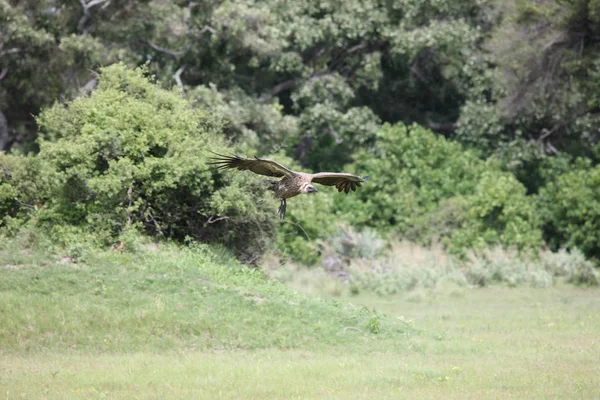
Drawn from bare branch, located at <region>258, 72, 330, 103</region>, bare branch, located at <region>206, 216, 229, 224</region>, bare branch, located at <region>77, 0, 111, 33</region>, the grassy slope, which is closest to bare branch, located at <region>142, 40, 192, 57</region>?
bare branch, located at <region>77, 0, 111, 33</region>

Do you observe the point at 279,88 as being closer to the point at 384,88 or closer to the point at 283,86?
the point at 283,86

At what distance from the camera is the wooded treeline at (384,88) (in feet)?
88.0

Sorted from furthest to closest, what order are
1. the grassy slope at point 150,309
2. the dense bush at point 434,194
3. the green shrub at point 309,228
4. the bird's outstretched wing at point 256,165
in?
1. the dense bush at point 434,194
2. the green shrub at point 309,228
3. the grassy slope at point 150,309
4. the bird's outstretched wing at point 256,165

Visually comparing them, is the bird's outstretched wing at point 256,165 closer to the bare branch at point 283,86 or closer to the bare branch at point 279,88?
the bare branch at point 283,86

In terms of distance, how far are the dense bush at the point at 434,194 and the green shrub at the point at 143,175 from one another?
38.4ft

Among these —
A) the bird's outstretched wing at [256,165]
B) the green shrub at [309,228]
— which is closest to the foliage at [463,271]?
the green shrub at [309,228]

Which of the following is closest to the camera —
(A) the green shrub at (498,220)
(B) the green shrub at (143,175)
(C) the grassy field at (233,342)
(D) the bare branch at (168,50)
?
(C) the grassy field at (233,342)

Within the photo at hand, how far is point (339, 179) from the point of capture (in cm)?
1223

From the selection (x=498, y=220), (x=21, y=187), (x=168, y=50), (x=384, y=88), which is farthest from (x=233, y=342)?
(x=384, y=88)

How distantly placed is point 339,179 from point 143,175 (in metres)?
6.59

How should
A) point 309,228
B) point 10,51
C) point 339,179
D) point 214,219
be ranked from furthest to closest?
point 309,228, point 10,51, point 214,219, point 339,179

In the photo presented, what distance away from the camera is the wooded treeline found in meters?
26.8

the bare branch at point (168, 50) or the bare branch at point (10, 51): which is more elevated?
the bare branch at point (168, 50)

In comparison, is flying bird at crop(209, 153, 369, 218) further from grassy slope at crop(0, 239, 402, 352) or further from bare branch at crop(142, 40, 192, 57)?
bare branch at crop(142, 40, 192, 57)
